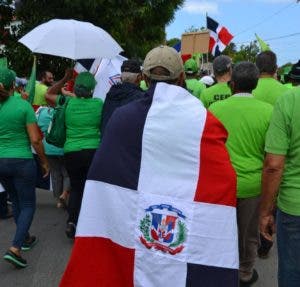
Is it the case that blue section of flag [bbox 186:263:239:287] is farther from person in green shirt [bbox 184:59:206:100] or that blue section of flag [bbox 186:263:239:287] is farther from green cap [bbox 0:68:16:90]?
person in green shirt [bbox 184:59:206:100]

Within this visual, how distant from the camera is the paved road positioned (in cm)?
462

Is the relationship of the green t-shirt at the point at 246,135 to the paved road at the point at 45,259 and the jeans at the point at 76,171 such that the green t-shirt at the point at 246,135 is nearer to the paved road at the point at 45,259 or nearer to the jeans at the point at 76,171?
the paved road at the point at 45,259

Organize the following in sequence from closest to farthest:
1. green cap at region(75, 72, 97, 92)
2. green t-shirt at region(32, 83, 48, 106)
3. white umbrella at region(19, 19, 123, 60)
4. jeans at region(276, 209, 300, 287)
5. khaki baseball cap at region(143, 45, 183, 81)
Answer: khaki baseball cap at region(143, 45, 183, 81) < jeans at region(276, 209, 300, 287) < green cap at region(75, 72, 97, 92) < white umbrella at region(19, 19, 123, 60) < green t-shirt at region(32, 83, 48, 106)

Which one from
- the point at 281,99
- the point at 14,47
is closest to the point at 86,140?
the point at 281,99

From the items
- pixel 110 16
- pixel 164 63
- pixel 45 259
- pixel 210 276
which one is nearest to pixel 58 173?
pixel 45 259

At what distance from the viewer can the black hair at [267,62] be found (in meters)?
5.18

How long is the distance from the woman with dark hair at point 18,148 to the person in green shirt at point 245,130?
1758 mm

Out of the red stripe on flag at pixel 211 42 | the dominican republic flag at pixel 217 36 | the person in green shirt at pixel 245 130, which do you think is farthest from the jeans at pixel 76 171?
the red stripe on flag at pixel 211 42

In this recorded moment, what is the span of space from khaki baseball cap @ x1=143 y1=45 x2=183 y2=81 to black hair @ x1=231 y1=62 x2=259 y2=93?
4.54 feet

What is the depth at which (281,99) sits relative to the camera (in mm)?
2781

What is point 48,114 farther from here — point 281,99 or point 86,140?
point 281,99

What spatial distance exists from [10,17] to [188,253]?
1487cm

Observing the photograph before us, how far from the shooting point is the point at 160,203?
2379 mm

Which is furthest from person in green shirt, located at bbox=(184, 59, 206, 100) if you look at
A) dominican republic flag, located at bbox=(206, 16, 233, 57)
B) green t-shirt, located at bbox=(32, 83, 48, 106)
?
dominican republic flag, located at bbox=(206, 16, 233, 57)
